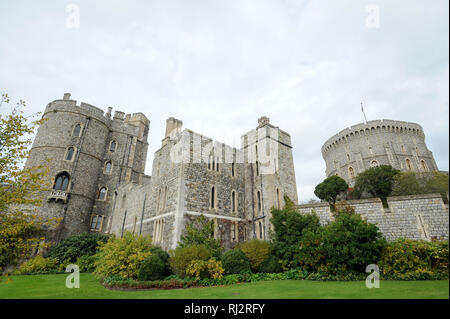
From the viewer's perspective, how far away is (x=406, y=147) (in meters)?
33.7

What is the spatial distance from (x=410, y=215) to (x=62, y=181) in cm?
3002

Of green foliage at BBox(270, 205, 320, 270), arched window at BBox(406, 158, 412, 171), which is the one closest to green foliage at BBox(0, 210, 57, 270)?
green foliage at BBox(270, 205, 320, 270)

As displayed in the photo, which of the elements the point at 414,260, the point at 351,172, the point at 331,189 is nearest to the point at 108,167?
the point at 331,189

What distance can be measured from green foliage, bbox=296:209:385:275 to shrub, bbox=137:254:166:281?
7.53 m

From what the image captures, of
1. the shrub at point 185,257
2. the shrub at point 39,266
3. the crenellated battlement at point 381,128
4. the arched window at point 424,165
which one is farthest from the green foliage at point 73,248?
the arched window at point 424,165

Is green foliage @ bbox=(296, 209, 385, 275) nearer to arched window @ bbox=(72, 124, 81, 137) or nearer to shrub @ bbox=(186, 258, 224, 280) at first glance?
shrub @ bbox=(186, 258, 224, 280)

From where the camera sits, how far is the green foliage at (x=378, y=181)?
21.4 meters

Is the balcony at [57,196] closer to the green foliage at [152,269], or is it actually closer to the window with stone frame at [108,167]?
the window with stone frame at [108,167]

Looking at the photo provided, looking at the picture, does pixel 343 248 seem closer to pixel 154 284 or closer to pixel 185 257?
pixel 185 257

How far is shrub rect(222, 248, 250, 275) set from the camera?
41.3 feet

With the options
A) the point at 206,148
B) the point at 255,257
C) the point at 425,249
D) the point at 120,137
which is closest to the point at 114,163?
the point at 120,137

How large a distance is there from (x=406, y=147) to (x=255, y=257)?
3370cm

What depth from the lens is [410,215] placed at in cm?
1252
